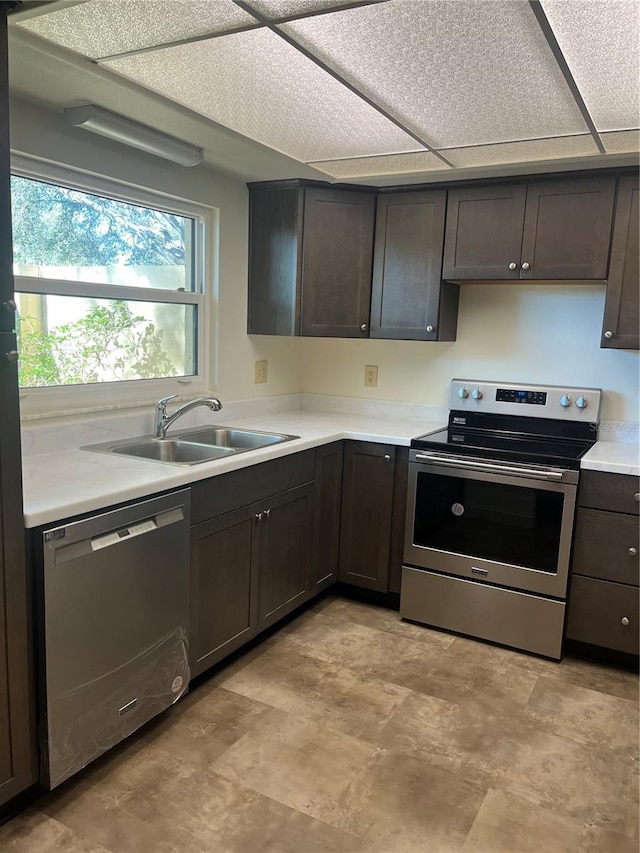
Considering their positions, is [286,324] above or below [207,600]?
above

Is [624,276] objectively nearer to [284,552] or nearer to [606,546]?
[606,546]

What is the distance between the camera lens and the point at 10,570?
161cm

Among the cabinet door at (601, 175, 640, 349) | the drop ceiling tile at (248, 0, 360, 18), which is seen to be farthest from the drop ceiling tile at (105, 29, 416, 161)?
the cabinet door at (601, 175, 640, 349)

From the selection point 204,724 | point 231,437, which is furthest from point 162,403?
point 204,724

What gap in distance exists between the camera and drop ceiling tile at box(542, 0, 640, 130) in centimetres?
138

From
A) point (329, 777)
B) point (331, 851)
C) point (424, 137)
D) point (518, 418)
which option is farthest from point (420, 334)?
point (331, 851)

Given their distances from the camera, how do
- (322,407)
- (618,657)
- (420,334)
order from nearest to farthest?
(618,657) → (420,334) → (322,407)

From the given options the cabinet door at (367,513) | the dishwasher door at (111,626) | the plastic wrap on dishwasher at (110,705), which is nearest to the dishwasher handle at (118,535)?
the dishwasher door at (111,626)

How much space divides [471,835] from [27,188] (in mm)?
2515

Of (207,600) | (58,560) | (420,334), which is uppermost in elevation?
(420,334)

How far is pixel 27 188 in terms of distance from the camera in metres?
2.26

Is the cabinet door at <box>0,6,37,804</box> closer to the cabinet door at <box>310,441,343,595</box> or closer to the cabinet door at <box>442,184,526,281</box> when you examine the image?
the cabinet door at <box>310,441,343,595</box>

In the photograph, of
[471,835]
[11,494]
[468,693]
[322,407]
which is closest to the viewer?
[11,494]

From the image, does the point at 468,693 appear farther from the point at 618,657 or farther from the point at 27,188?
the point at 27,188
